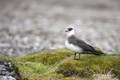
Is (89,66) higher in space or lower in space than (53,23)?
lower

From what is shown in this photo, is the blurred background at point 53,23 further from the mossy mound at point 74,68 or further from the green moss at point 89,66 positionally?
the green moss at point 89,66

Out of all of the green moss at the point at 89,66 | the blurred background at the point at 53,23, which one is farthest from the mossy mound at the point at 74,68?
the blurred background at the point at 53,23

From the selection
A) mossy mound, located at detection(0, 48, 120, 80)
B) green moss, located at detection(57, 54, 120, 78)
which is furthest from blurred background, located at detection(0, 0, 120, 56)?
green moss, located at detection(57, 54, 120, 78)

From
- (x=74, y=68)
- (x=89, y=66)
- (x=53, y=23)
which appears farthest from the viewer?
(x=53, y=23)

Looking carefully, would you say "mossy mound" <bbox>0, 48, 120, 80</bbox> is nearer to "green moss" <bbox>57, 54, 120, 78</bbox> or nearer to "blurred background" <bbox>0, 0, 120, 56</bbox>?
"green moss" <bbox>57, 54, 120, 78</bbox>

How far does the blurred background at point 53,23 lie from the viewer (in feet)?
103

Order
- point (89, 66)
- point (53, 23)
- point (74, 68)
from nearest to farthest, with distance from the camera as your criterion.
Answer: point (74, 68) → point (89, 66) → point (53, 23)

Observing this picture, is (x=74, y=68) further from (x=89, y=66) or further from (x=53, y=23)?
(x=53, y=23)

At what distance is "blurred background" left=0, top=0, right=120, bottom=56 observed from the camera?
31344 mm

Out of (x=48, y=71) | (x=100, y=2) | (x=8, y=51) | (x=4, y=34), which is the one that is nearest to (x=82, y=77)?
(x=48, y=71)

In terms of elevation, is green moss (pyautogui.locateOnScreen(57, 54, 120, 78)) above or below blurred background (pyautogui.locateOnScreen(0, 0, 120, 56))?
below

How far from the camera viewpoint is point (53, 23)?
146 feet

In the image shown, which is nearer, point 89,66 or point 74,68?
point 74,68

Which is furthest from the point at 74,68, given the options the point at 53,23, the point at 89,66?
the point at 53,23
